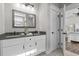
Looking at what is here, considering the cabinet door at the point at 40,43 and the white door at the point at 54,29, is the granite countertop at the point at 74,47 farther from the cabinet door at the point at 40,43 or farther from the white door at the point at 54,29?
the cabinet door at the point at 40,43

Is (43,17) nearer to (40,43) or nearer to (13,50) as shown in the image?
(40,43)

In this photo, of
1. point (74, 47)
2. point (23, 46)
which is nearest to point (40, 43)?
point (23, 46)

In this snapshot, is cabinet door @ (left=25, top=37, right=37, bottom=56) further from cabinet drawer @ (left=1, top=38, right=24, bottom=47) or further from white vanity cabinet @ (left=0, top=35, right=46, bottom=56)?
cabinet drawer @ (left=1, top=38, right=24, bottom=47)

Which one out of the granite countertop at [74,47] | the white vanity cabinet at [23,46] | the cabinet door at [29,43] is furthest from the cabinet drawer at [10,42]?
the granite countertop at [74,47]

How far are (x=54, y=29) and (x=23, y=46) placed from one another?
2.34 feet

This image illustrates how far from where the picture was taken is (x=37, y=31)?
6.35 ft

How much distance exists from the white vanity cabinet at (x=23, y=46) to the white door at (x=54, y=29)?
18cm

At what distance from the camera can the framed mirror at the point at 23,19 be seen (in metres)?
1.82

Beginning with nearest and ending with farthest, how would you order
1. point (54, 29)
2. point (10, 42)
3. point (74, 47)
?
1. point (10, 42)
2. point (74, 47)
3. point (54, 29)

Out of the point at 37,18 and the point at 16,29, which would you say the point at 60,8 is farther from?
the point at 16,29

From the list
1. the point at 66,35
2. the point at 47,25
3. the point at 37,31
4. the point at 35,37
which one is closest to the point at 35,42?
the point at 35,37

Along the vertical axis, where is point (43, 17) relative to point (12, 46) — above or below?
above

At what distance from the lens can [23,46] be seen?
1.84m

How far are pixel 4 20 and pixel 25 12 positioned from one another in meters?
0.44
